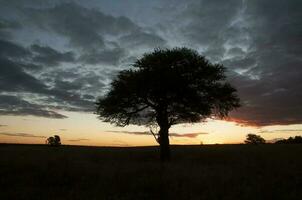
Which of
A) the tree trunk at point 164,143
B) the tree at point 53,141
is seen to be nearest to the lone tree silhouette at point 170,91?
the tree trunk at point 164,143

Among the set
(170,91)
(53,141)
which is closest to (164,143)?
(170,91)

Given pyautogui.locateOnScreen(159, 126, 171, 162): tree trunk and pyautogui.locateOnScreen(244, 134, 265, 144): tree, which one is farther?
pyautogui.locateOnScreen(244, 134, 265, 144): tree

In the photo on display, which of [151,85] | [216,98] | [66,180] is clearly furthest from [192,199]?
[216,98]

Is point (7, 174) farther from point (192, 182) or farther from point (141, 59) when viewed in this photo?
point (141, 59)

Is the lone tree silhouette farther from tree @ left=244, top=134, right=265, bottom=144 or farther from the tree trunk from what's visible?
tree @ left=244, top=134, right=265, bottom=144

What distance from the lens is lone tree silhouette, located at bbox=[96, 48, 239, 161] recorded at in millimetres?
35406

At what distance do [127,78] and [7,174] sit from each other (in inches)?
767

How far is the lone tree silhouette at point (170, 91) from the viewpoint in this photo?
35.4 metres

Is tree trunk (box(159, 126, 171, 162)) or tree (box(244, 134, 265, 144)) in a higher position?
tree (box(244, 134, 265, 144))

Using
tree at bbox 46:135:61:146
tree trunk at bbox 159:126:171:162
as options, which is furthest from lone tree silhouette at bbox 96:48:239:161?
tree at bbox 46:135:61:146

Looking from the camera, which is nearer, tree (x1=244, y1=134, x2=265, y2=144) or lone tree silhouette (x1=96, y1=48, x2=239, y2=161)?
lone tree silhouette (x1=96, y1=48, x2=239, y2=161)

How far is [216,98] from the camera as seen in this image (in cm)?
3700

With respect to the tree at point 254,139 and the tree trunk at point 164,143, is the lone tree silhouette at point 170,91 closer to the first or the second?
the tree trunk at point 164,143

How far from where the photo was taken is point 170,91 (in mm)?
35750
